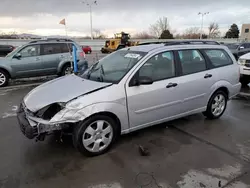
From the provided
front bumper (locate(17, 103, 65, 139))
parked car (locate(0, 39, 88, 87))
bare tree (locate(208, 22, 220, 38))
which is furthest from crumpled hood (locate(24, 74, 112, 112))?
bare tree (locate(208, 22, 220, 38))

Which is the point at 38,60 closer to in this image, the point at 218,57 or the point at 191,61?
the point at 191,61

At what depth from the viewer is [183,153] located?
3391 millimetres

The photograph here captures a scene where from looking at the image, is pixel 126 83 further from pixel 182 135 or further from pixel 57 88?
pixel 182 135

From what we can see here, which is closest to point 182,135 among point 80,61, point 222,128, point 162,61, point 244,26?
point 222,128

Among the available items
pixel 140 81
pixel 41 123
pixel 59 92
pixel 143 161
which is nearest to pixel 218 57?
pixel 140 81

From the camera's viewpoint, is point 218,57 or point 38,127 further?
A: point 218,57

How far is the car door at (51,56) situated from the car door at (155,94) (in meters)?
6.37

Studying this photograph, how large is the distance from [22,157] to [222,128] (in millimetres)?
3649

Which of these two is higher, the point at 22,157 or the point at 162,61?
the point at 162,61

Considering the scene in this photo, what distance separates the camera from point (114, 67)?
12.8 ft

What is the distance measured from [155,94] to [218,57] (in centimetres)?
199

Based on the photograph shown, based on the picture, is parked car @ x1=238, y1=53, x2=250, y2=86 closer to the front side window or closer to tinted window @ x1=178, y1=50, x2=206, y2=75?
tinted window @ x1=178, y1=50, x2=206, y2=75

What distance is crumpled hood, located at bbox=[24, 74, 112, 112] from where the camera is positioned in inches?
124

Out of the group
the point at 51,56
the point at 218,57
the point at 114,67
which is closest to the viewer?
the point at 114,67
